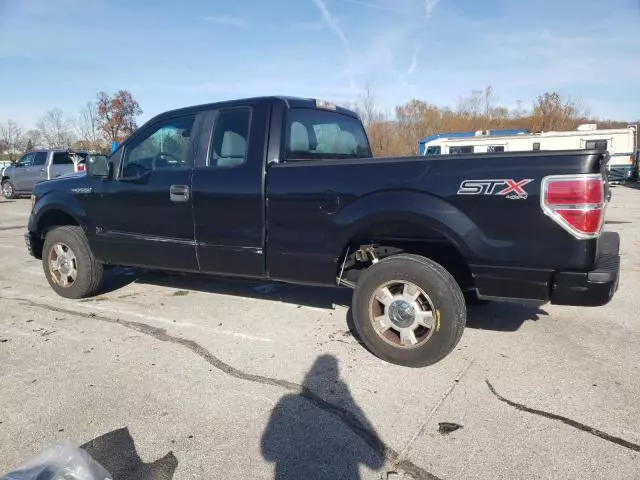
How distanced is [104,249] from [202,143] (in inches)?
65.0

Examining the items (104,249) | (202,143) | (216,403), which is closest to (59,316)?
Answer: (104,249)

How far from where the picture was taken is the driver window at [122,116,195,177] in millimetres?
4446

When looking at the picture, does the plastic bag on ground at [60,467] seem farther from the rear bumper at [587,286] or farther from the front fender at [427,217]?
the rear bumper at [587,286]

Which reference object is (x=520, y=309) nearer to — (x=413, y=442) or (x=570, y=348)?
(x=570, y=348)

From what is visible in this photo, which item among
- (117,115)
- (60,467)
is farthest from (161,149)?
(117,115)

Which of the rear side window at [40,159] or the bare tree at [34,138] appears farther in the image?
the bare tree at [34,138]

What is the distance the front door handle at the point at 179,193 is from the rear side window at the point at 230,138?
1.06 ft

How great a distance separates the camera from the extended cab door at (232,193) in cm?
398

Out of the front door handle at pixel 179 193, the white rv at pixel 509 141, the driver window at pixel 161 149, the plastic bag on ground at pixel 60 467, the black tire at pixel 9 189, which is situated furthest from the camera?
the white rv at pixel 509 141

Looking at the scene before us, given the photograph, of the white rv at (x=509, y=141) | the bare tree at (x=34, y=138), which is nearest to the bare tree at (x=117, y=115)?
the bare tree at (x=34, y=138)

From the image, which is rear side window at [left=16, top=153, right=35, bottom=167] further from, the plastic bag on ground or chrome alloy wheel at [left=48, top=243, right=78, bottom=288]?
the plastic bag on ground

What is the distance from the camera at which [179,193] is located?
4312mm

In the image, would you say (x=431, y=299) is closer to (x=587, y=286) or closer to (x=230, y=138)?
(x=587, y=286)

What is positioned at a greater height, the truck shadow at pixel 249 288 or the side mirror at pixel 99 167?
the side mirror at pixel 99 167
